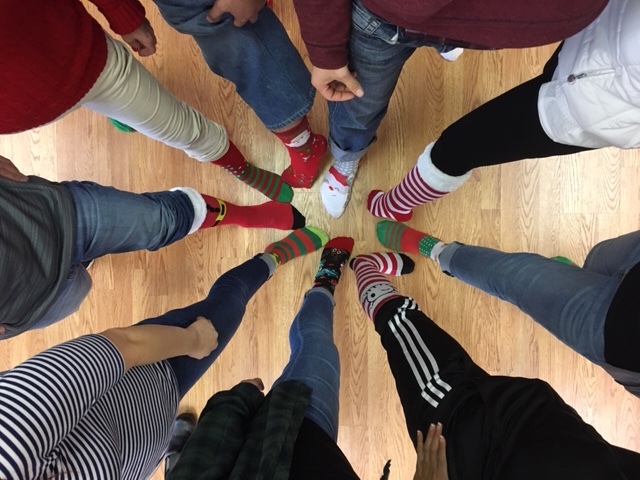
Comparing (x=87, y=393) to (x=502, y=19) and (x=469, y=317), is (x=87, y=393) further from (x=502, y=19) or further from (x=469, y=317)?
(x=469, y=317)

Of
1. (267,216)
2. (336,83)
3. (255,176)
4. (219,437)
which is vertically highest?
(336,83)

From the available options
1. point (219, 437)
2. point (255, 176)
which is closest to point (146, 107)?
point (255, 176)

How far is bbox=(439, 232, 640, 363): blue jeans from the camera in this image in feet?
2.15

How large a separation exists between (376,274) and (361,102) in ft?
1.70

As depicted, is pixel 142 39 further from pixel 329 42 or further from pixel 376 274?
pixel 376 274

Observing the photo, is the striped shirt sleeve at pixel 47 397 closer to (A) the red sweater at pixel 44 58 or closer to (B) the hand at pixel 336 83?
(A) the red sweater at pixel 44 58

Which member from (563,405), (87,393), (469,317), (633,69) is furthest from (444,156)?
(87,393)

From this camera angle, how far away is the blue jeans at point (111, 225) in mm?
801

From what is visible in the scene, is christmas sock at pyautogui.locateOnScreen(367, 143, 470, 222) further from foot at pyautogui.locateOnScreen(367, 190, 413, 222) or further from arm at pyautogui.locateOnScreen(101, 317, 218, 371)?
arm at pyautogui.locateOnScreen(101, 317, 218, 371)

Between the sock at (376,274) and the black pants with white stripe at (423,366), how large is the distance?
0.33 ft

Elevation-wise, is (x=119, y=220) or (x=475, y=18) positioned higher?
(x=475, y=18)

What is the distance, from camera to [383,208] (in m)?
1.21

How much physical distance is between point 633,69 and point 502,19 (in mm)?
171

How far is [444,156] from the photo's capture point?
0.86m
